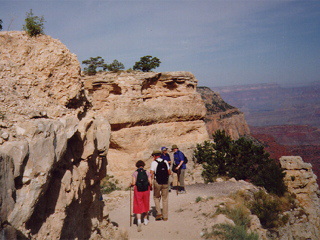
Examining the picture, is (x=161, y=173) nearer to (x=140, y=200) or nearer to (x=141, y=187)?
(x=141, y=187)

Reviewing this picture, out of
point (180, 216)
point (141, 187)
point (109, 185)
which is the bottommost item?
A: point (109, 185)

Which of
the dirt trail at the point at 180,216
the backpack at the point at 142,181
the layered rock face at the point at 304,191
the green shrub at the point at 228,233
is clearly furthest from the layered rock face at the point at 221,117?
the backpack at the point at 142,181

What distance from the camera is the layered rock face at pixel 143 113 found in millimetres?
17172

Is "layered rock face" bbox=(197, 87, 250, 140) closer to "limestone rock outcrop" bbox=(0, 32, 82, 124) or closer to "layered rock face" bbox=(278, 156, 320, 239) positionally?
"layered rock face" bbox=(278, 156, 320, 239)

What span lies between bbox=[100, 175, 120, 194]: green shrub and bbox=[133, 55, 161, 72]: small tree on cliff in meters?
10.9

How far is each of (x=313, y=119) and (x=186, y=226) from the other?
13511 centimetres

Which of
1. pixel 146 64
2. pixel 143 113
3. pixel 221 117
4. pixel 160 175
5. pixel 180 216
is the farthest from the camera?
pixel 221 117

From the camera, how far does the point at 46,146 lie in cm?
397

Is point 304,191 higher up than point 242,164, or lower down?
lower down

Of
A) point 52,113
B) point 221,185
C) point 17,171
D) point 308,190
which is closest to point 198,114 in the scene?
point 221,185

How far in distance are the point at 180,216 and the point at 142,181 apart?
261 cm

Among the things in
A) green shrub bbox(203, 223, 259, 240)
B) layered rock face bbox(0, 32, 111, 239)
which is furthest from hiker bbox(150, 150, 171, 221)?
layered rock face bbox(0, 32, 111, 239)

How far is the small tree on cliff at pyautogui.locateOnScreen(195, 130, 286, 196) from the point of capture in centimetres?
1534

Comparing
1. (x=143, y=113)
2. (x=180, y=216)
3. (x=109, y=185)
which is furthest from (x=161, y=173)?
(x=143, y=113)
